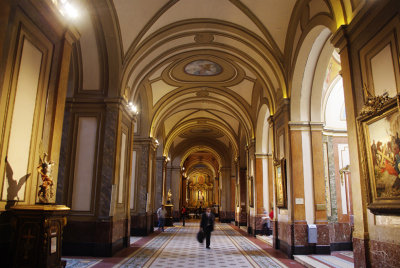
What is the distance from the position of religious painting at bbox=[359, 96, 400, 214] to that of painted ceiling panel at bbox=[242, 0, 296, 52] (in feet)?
16.2

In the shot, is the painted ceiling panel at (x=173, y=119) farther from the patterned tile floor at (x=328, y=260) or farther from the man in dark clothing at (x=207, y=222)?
the patterned tile floor at (x=328, y=260)

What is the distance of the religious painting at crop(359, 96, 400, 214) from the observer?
13.6ft

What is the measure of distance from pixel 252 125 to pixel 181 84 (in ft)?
12.7

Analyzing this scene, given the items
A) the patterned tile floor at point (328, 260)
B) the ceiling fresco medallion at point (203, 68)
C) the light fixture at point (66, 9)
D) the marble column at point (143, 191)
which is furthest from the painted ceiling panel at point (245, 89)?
the light fixture at point (66, 9)

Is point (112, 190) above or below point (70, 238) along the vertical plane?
above

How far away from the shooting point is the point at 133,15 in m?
8.85

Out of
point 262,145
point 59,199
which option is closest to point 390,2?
point 59,199

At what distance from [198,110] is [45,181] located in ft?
51.6

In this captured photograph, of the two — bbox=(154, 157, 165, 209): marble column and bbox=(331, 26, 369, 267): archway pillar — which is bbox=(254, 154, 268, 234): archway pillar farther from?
bbox=(331, 26, 369, 267): archway pillar

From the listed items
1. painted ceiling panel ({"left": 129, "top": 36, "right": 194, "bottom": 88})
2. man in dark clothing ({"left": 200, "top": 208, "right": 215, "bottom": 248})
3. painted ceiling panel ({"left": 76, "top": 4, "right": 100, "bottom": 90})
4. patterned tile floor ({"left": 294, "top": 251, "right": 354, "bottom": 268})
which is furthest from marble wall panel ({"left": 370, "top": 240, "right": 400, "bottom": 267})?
painted ceiling panel ({"left": 129, "top": 36, "right": 194, "bottom": 88})

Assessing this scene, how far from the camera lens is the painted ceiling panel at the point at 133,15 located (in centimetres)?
848

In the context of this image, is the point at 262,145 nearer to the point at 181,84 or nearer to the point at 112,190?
the point at 181,84

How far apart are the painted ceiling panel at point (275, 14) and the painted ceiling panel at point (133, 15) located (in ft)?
8.16

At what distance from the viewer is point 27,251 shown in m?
4.06
